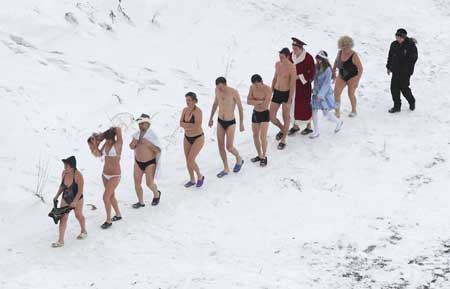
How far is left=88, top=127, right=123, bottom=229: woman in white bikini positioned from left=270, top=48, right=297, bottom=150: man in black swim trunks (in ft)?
9.90

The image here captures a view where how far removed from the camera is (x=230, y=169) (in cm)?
1003

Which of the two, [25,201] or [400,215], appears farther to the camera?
[25,201]

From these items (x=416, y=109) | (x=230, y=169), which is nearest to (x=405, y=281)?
(x=230, y=169)

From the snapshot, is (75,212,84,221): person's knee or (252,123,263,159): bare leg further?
(252,123,263,159): bare leg

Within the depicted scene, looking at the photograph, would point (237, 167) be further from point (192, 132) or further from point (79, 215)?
point (79, 215)

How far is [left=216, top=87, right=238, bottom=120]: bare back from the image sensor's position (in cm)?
929

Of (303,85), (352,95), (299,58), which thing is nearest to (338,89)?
(352,95)

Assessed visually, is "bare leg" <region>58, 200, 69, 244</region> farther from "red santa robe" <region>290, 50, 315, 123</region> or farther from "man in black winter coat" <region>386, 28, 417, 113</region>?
"man in black winter coat" <region>386, 28, 417, 113</region>

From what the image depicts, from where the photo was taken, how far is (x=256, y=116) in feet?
31.8

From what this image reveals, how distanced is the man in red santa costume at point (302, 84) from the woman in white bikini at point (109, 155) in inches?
137

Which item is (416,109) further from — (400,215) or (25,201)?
(25,201)

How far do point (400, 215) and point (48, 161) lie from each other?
5818mm

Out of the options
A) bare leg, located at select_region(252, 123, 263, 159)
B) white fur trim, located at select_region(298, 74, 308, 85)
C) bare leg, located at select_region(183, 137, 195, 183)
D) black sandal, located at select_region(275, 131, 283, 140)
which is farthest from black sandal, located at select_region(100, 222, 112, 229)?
white fur trim, located at select_region(298, 74, 308, 85)

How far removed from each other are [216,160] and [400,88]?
3910mm
